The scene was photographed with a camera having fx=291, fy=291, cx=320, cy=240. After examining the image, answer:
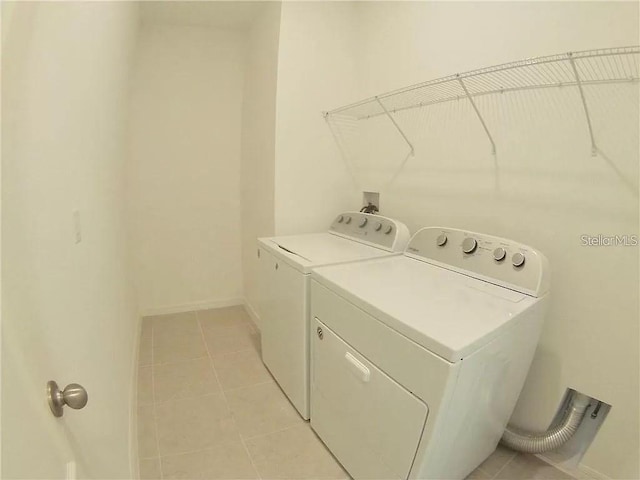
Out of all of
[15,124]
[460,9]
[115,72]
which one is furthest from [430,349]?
[115,72]

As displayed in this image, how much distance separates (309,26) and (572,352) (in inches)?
96.7

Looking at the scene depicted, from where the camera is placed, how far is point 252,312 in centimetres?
278

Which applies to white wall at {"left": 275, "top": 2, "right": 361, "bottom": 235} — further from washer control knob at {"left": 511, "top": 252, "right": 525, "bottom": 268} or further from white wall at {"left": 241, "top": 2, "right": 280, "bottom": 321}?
washer control knob at {"left": 511, "top": 252, "right": 525, "bottom": 268}

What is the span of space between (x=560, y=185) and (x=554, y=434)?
3.69ft

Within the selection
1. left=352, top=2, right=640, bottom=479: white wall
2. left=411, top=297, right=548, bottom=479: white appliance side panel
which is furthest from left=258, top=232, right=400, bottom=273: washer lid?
left=411, top=297, right=548, bottom=479: white appliance side panel

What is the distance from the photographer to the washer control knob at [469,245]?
1.37 m

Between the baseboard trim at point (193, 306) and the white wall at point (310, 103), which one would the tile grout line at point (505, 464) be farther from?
the baseboard trim at point (193, 306)

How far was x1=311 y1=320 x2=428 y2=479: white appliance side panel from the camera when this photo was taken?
37.9 inches

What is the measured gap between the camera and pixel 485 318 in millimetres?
951

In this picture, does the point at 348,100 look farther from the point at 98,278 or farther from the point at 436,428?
the point at 436,428

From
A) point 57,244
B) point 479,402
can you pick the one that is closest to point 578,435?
point 479,402

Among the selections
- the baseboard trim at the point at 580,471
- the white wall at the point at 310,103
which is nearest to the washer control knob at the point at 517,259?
the baseboard trim at the point at 580,471

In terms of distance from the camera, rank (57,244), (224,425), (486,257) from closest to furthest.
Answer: (57,244) → (486,257) → (224,425)

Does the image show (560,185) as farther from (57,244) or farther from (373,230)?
(57,244)
